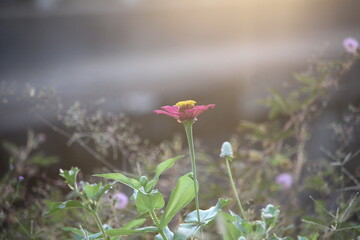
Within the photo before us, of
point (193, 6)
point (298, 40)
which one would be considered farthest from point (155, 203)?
point (193, 6)

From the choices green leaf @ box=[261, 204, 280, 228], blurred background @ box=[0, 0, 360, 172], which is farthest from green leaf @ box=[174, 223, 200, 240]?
blurred background @ box=[0, 0, 360, 172]

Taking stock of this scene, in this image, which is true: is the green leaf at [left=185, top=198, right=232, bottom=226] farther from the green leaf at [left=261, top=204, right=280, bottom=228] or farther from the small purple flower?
the small purple flower

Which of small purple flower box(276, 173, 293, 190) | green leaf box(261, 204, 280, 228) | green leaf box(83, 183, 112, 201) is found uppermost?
green leaf box(83, 183, 112, 201)

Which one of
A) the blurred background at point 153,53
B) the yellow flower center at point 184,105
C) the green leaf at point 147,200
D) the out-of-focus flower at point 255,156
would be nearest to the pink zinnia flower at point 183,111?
the yellow flower center at point 184,105

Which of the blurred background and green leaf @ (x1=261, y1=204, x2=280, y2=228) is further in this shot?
the blurred background

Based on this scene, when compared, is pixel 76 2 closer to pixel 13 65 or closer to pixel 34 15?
pixel 34 15

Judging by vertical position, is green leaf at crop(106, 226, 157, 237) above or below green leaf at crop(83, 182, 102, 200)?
below

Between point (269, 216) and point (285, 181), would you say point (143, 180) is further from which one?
point (285, 181)
